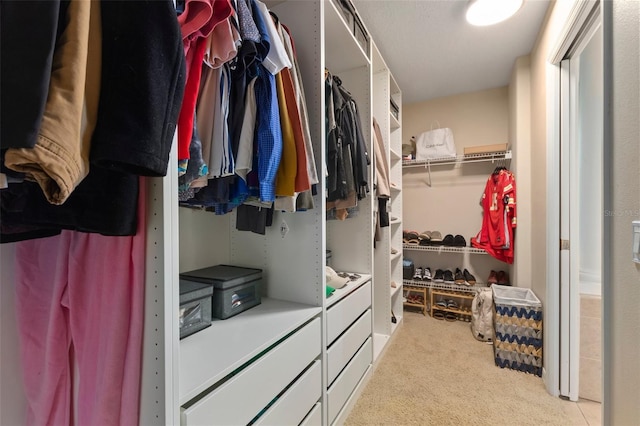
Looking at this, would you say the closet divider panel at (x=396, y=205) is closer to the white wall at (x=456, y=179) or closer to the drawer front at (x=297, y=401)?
the white wall at (x=456, y=179)

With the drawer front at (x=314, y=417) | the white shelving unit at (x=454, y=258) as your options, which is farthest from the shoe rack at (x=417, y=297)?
the drawer front at (x=314, y=417)

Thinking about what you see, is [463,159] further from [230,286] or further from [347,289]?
[230,286]

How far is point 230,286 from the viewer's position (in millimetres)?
1186

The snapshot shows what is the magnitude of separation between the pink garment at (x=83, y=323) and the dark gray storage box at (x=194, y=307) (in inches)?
12.0

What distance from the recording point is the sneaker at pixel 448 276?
2.90 m

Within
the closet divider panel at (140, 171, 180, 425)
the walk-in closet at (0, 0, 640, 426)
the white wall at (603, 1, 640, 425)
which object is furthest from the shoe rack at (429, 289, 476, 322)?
the closet divider panel at (140, 171, 180, 425)

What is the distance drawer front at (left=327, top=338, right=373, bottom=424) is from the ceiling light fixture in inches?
88.6

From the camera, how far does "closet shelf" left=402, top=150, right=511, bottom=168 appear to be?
2.71 meters

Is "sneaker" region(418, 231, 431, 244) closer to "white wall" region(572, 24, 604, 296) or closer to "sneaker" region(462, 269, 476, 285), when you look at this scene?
"sneaker" region(462, 269, 476, 285)

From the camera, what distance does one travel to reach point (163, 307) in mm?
583

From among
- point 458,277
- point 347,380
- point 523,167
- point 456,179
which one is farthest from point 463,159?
point 347,380

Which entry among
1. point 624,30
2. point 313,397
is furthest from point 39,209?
point 624,30

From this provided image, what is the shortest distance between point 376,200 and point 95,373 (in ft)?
6.33

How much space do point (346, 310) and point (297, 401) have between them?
557 mm
